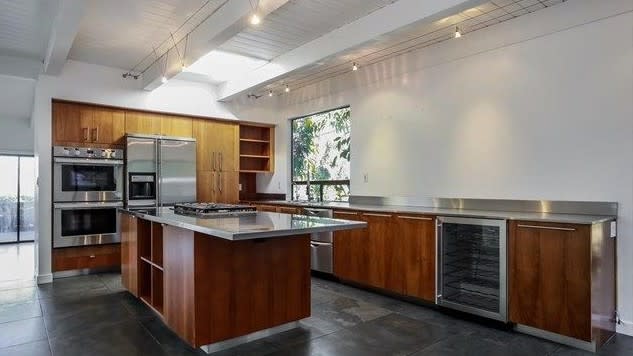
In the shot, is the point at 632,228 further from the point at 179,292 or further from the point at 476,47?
the point at 179,292

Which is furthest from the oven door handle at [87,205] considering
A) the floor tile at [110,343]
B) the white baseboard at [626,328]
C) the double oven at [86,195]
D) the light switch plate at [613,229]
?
the white baseboard at [626,328]

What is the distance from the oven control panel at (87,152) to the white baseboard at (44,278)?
146cm

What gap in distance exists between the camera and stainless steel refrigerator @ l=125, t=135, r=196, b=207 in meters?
5.21

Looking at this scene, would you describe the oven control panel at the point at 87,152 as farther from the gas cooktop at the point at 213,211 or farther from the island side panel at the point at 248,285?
the island side panel at the point at 248,285

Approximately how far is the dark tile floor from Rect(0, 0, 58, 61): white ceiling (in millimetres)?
2717

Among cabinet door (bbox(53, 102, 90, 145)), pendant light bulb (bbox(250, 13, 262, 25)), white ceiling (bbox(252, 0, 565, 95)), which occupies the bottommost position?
cabinet door (bbox(53, 102, 90, 145))

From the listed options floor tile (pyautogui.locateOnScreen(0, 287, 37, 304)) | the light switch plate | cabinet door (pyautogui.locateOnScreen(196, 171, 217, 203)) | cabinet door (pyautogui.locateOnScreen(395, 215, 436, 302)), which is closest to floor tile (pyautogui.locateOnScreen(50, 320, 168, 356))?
floor tile (pyautogui.locateOnScreen(0, 287, 37, 304))

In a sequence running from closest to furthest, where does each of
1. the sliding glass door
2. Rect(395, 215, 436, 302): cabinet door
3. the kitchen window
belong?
Rect(395, 215, 436, 302): cabinet door < the kitchen window < the sliding glass door

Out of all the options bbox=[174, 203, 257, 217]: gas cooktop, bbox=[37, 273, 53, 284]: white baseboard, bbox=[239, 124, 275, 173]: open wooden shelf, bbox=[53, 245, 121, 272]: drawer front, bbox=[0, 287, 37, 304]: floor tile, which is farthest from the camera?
bbox=[239, 124, 275, 173]: open wooden shelf

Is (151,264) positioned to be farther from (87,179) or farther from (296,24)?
(296,24)

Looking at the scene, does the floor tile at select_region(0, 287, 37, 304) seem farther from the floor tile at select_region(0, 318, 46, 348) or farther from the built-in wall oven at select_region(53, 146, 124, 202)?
the built-in wall oven at select_region(53, 146, 124, 202)

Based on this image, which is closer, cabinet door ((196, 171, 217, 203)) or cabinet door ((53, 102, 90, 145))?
cabinet door ((53, 102, 90, 145))

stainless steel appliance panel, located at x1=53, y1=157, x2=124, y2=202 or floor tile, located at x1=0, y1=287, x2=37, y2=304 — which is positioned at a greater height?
stainless steel appliance panel, located at x1=53, y1=157, x2=124, y2=202

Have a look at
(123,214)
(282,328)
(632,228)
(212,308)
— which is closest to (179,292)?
(212,308)
